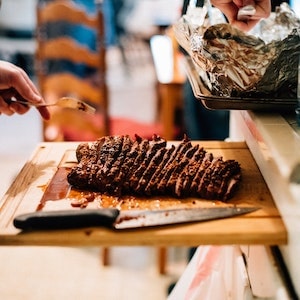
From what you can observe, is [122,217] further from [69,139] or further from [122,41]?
[122,41]

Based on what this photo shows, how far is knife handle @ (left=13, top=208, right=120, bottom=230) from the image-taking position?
879mm

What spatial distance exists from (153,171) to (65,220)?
219 mm

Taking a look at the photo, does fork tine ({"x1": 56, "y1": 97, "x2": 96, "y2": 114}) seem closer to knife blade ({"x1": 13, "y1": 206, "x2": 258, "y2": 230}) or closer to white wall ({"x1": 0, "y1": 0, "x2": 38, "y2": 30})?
knife blade ({"x1": 13, "y1": 206, "x2": 258, "y2": 230})

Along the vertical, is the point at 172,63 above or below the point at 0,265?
above

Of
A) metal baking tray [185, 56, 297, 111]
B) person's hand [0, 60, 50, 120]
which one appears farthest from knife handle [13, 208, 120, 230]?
person's hand [0, 60, 50, 120]

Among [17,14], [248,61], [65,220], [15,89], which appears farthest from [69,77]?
[17,14]

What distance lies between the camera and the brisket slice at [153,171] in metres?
0.99

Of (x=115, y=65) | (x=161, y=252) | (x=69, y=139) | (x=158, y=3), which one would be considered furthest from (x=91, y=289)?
(x=115, y=65)

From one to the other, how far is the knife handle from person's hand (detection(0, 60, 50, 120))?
449mm

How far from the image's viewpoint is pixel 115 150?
108cm

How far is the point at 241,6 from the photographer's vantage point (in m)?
1.17

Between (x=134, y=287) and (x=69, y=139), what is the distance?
73cm

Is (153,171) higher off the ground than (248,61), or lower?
lower

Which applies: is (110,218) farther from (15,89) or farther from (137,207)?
(15,89)
